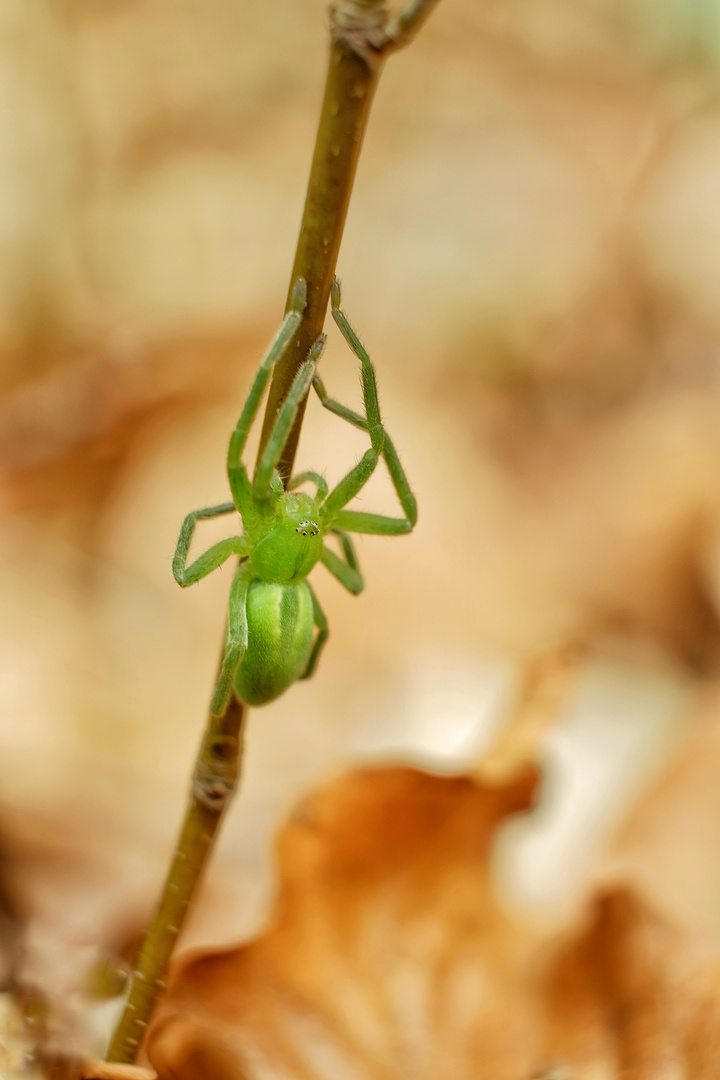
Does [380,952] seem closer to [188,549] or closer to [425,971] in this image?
[425,971]

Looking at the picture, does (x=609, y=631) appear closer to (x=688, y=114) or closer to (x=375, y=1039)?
(x=375, y=1039)

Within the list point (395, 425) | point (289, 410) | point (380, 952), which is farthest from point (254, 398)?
point (395, 425)

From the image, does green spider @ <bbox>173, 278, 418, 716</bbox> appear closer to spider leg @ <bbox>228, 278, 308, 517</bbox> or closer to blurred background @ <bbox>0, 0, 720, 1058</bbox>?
spider leg @ <bbox>228, 278, 308, 517</bbox>

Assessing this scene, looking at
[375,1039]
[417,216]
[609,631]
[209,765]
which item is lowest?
[375,1039]

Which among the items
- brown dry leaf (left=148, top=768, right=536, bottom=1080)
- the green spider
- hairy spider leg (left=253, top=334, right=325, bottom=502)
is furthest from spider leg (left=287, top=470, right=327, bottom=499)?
brown dry leaf (left=148, top=768, right=536, bottom=1080)

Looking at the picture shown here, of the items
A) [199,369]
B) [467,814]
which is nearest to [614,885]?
[467,814]

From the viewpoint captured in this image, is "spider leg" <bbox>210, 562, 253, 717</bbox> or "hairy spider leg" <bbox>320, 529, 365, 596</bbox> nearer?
"spider leg" <bbox>210, 562, 253, 717</bbox>

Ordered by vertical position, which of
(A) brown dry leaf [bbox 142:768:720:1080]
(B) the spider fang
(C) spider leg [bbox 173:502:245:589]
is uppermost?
(B) the spider fang
